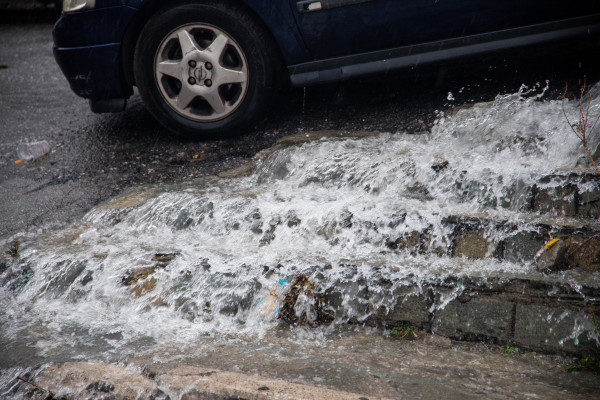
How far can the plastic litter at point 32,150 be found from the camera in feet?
15.9

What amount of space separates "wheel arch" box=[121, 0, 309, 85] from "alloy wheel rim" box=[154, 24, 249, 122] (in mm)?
277

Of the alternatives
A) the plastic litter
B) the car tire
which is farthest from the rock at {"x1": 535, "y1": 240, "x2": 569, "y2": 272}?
the plastic litter

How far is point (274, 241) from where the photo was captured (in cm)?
341

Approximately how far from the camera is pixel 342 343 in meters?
2.67

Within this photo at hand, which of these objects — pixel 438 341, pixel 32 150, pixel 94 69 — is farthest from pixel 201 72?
pixel 438 341

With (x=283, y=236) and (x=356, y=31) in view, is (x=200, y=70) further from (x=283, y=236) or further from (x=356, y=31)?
(x=283, y=236)

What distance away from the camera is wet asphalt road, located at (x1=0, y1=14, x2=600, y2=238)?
421 cm

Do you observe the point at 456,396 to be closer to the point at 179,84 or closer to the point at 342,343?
the point at 342,343

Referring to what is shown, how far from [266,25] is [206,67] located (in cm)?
59

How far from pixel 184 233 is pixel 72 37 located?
80.8 inches

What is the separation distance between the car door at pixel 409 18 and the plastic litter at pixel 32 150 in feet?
8.42

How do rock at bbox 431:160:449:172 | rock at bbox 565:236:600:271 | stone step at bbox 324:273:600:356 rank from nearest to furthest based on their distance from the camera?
1. stone step at bbox 324:273:600:356
2. rock at bbox 565:236:600:271
3. rock at bbox 431:160:449:172

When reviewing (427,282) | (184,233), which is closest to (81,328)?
(184,233)

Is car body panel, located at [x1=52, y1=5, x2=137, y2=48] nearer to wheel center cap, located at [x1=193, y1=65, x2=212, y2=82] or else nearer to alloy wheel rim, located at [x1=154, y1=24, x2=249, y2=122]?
alloy wheel rim, located at [x1=154, y1=24, x2=249, y2=122]
